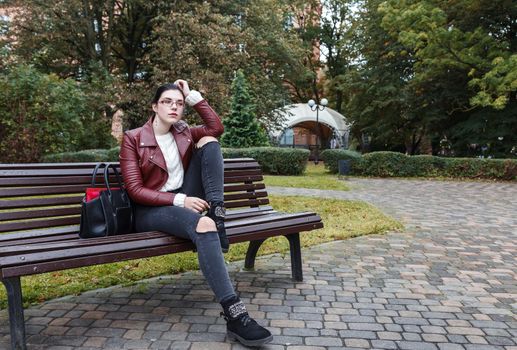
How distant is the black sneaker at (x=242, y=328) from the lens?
2.75 metres

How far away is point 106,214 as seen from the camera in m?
3.15

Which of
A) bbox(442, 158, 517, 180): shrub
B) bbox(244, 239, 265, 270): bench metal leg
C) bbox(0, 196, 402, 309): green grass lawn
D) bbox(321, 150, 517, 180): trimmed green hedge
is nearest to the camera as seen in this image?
bbox(0, 196, 402, 309): green grass lawn

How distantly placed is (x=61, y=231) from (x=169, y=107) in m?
1.20

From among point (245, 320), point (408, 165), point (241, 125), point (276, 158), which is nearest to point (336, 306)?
point (245, 320)

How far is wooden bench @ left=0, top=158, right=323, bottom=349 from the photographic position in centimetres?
259

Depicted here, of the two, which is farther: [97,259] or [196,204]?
[196,204]

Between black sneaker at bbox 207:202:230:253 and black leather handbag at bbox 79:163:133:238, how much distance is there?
1.93 feet

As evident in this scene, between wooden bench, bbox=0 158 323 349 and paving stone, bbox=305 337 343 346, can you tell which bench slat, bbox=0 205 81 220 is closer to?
wooden bench, bbox=0 158 323 349

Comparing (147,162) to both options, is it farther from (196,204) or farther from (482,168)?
(482,168)

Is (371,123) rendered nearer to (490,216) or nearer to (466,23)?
(466,23)

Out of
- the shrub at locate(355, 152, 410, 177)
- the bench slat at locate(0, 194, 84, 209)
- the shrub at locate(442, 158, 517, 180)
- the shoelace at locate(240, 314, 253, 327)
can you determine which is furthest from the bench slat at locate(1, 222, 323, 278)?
the shrub at locate(442, 158, 517, 180)

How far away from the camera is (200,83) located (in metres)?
18.1

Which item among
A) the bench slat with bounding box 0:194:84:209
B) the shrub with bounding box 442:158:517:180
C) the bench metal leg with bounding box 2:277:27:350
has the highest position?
the bench slat with bounding box 0:194:84:209

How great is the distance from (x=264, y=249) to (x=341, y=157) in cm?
1289
